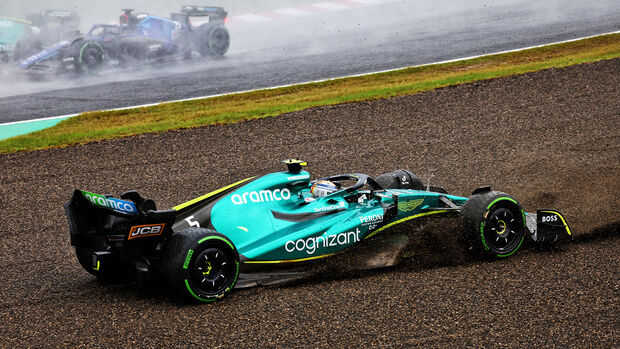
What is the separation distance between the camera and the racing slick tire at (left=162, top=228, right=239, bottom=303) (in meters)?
5.65

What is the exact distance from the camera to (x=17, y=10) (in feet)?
82.5

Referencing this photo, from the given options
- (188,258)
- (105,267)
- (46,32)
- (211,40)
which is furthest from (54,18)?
(188,258)

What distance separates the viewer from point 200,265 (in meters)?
5.75

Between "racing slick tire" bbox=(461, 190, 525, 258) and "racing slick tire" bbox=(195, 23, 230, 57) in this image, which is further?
"racing slick tire" bbox=(195, 23, 230, 57)

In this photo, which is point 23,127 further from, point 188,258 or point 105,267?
point 188,258

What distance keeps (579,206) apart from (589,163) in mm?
1724

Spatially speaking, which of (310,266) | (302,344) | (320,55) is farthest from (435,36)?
(302,344)

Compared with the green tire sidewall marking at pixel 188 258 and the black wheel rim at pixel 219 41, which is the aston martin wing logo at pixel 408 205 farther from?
the black wheel rim at pixel 219 41

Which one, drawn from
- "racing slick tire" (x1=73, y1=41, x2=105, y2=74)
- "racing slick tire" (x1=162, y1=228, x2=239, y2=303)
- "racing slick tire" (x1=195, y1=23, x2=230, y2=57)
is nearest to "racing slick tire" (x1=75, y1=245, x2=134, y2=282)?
"racing slick tire" (x1=162, y1=228, x2=239, y2=303)

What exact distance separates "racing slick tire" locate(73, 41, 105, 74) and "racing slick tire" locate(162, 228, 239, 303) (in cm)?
1305

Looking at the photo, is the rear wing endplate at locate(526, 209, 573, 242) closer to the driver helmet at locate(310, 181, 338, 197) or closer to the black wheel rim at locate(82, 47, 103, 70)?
the driver helmet at locate(310, 181, 338, 197)

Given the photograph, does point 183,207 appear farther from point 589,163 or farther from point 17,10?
point 17,10

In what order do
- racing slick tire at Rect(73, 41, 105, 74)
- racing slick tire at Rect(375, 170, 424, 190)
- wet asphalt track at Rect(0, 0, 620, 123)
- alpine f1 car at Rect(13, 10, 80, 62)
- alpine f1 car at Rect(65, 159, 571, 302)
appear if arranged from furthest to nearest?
1. alpine f1 car at Rect(13, 10, 80, 62)
2. racing slick tire at Rect(73, 41, 105, 74)
3. wet asphalt track at Rect(0, 0, 620, 123)
4. racing slick tire at Rect(375, 170, 424, 190)
5. alpine f1 car at Rect(65, 159, 571, 302)

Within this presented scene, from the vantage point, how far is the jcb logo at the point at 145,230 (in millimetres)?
5680
